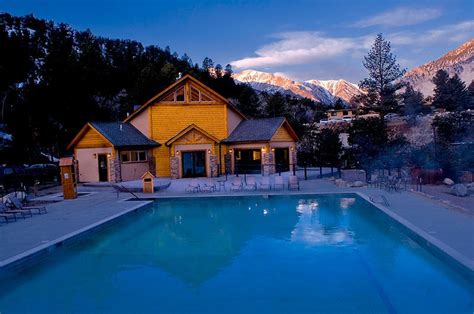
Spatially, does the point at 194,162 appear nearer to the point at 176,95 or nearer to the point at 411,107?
the point at 176,95

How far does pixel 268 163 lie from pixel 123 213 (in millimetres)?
13381

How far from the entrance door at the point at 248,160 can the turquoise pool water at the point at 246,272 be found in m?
13.9

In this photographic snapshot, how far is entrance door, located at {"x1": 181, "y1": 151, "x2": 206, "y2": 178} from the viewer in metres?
27.0

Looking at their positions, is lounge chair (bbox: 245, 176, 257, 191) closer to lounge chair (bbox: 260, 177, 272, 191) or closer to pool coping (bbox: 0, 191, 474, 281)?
lounge chair (bbox: 260, 177, 272, 191)

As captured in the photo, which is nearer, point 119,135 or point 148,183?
point 148,183

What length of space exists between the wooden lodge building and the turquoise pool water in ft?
42.3

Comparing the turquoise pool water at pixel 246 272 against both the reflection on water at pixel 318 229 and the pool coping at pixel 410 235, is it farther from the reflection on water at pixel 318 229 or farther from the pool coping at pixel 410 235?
the pool coping at pixel 410 235

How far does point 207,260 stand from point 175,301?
7.75 ft

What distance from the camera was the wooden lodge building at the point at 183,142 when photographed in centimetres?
2591

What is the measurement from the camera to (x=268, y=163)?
1016 inches

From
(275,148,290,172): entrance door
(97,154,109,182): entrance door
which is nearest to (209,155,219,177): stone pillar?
(275,148,290,172): entrance door

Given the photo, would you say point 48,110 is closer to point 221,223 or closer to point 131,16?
point 131,16

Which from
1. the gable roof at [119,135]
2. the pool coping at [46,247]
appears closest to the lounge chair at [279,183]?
the pool coping at [46,247]

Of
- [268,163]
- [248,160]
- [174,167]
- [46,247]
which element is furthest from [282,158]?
[46,247]
